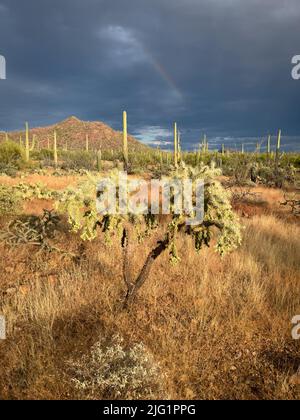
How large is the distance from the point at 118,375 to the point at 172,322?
3.63 feet

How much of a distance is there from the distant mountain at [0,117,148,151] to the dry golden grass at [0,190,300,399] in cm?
9396

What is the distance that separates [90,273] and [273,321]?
2.89 meters

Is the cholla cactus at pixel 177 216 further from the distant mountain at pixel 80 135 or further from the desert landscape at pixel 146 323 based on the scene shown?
the distant mountain at pixel 80 135

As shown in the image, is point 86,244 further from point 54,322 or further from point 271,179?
point 271,179

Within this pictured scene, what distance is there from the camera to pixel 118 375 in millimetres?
3107

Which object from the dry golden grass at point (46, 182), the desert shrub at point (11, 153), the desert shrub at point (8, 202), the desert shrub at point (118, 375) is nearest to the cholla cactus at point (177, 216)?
the desert shrub at point (118, 375)

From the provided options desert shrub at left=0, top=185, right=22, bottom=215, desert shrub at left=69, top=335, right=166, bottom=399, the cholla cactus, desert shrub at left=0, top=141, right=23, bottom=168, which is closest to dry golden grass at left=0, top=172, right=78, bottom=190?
desert shrub at left=0, top=185, right=22, bottom=215

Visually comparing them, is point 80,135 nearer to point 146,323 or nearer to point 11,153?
A: point 11,153

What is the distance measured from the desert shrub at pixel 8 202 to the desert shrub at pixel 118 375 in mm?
7496

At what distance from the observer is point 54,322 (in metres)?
4.07

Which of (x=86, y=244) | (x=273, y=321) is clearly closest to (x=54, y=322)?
(x=273, y=321)

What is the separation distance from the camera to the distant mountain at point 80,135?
100081 millimetres
